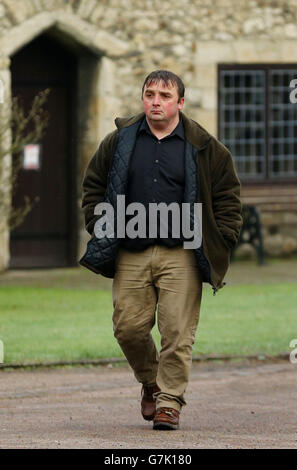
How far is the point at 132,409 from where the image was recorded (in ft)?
28.5

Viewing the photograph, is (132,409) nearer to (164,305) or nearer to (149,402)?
(149,402)

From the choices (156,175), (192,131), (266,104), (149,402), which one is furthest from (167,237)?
(266,104)

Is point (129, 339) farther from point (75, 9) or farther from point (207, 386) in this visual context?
point (75, 9)

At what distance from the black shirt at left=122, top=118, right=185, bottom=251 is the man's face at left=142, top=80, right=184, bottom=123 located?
0.14 meters

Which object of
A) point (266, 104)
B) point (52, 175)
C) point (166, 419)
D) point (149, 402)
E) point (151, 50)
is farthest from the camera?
point (266, 104)

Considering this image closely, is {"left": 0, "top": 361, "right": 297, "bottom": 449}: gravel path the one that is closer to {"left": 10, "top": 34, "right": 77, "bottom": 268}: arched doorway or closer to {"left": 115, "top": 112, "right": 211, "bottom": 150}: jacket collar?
{"left": 115, "top": 112, "right": 211, "bottom": 150}: jacket collar

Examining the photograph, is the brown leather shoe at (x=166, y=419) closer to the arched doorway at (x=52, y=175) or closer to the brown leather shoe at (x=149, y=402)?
the brown leather shoe at (x=149, y=402)

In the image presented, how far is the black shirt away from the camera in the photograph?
25.0 ft

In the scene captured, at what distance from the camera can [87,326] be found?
12.4 metres

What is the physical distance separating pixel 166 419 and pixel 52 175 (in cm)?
1006

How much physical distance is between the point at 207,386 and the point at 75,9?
7.96 meters

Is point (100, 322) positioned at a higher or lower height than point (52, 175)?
lower

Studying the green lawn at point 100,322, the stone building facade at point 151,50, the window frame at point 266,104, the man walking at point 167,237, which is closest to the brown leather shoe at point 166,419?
the man walking at point 167,237
